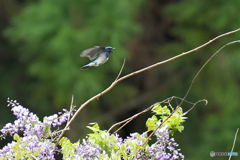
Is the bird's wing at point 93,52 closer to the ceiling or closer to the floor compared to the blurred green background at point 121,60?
closer to the floor

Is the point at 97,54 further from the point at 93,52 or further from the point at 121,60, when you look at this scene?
the point at 121,60

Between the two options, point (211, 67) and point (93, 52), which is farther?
point (211, 67)

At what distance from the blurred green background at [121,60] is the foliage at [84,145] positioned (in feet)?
16.5

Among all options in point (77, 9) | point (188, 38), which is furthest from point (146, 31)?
point (77, 9)

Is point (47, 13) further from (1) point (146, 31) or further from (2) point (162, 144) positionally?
(2) point (162, 144)

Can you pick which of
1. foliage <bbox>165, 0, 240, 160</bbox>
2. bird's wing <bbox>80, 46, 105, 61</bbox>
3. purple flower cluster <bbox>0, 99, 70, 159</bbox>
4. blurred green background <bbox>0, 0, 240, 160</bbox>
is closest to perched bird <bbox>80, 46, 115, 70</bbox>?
bird's wing <bbox>80, 46, 105, 61</bbox>

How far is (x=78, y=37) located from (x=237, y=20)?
2210 mm

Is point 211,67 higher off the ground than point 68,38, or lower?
lower

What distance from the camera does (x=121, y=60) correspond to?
659 cm

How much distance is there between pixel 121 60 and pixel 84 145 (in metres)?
5.48

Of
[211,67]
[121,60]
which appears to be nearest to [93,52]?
[121,60]

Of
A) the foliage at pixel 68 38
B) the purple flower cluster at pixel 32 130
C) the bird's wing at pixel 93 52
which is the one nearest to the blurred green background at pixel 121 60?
the foliage at pixel 68 38

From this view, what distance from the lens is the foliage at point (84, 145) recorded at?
1.10 m

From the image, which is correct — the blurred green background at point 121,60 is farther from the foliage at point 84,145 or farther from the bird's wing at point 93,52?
the foliage at point 84,145
